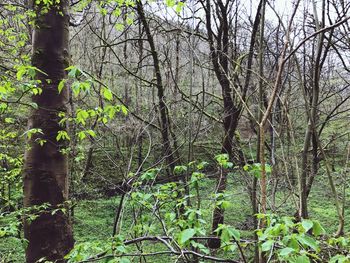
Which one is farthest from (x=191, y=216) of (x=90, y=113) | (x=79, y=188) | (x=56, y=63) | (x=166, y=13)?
(x=79, y=188)

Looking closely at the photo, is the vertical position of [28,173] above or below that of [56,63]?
below

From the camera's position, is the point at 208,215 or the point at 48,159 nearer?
the point at 48,159

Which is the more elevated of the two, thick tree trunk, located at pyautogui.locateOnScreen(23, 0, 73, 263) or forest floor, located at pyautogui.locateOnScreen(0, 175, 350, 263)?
thick tree trunk, located at pyautogui.locateOnScreen(23, 0, 73, 263)

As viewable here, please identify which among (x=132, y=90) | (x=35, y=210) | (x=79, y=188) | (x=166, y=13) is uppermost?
(x=166, y=13)

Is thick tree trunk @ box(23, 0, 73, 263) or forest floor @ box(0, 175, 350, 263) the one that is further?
forest floor @ box(0, 175, 350, 263)

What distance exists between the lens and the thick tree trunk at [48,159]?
268 cm

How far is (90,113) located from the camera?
2.37m

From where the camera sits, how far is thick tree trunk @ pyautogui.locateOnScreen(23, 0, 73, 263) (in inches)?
106

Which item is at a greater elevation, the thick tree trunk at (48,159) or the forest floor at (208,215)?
the thick tree trunk at (48,159)

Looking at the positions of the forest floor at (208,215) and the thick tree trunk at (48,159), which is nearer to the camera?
the thick tree trunk at (48,159)

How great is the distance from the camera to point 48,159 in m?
2.74

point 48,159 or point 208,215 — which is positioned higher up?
point 48,159

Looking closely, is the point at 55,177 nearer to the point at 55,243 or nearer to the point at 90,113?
the point at 55,243

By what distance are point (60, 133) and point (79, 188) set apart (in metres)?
5.85
